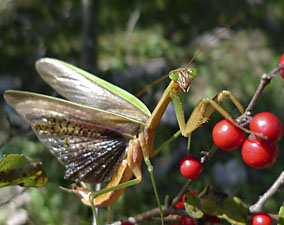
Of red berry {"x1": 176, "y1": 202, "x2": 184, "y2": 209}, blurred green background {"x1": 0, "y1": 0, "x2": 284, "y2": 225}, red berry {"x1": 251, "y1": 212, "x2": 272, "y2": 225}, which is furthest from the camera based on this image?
blurred green background {"x1": 0, "y1": 0, "x2": 284, "y2": 225}

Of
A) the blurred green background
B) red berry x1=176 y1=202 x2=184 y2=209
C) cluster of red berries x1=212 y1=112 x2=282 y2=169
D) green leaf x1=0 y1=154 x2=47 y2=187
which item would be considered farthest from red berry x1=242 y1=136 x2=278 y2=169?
the blurred green background

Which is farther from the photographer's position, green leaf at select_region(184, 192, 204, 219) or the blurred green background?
the blurred green background

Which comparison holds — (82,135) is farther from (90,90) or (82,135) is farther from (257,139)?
(257,139)

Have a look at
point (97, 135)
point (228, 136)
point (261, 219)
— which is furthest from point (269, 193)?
point (97, 135)

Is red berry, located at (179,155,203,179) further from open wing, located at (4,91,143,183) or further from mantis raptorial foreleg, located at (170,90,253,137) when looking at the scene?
open wing, located at (4,91,143,183)

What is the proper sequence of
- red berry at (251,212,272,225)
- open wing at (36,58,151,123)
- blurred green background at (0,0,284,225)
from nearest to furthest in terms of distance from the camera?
red berry at (251,212,272,225)
open wing at (36,58,151,123)
blurred green background at (0,0,284,225)

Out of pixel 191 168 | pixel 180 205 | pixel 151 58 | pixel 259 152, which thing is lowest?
pixel 151 58

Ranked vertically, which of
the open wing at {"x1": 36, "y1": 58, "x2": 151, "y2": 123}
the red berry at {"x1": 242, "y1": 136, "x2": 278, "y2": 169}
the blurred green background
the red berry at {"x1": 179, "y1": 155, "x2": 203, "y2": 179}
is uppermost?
the red berry at {"x1": 242, "y1": 136, "x2": 278, "y2": 169}
